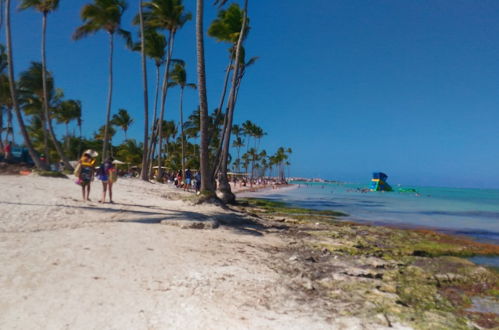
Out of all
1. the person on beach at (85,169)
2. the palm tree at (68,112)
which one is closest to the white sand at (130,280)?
the person on beach at (85,169)

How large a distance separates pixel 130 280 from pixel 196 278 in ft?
3.31

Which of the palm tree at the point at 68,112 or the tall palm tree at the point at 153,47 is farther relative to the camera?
the palm tree at the point at 68,112

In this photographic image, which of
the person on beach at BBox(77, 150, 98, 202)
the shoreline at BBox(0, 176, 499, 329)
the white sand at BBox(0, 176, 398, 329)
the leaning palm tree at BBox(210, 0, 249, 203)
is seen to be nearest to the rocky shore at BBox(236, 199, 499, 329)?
the shoreline at BBox(0, 176, 499, 329)

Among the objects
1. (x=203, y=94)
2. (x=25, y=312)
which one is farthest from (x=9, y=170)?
(x=25, y=312)

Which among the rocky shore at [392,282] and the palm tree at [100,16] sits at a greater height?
the palm tree at [100,16]

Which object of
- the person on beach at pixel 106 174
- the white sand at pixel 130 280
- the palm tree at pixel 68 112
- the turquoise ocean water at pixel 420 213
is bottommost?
the turquoise ocean water at pixel 420 213

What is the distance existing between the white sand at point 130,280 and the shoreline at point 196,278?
→ 0.06ft

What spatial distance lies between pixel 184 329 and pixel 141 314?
0.60m

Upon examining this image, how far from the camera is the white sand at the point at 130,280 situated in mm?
3621

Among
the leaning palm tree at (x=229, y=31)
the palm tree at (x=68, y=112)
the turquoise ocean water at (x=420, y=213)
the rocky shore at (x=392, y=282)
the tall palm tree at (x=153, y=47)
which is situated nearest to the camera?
the rocky shore at (x=392, y=282)

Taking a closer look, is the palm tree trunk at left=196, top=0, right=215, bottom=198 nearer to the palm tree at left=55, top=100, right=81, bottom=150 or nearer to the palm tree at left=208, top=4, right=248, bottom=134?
the palm tree at left=208, top=4, right=248, bottom=134

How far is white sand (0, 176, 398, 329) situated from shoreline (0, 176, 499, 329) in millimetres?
17

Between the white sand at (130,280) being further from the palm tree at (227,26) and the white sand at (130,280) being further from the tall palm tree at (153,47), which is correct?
the tall palm tree at (153,47)

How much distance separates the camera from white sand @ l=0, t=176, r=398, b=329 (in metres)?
3.62
